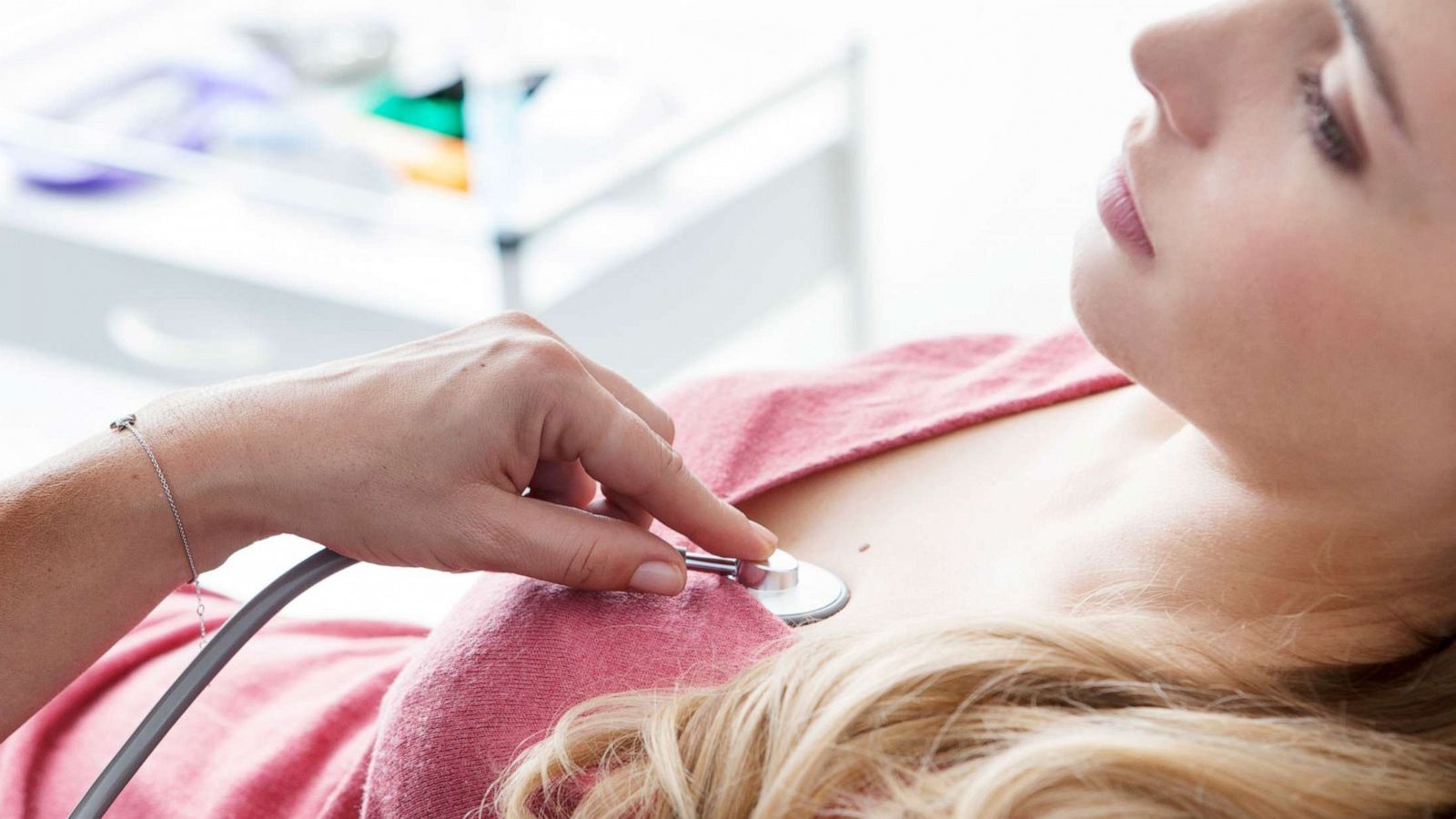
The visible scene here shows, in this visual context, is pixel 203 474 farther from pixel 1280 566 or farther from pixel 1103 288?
pixel 1280 566

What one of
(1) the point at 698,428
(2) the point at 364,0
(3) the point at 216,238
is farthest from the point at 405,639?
(2) the point at 364,0

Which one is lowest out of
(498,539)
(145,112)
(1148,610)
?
(1148,610)

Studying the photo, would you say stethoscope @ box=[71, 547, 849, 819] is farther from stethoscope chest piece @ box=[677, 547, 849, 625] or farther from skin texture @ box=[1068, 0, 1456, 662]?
skin texture @ box=[1068, 0, 1456, 662]

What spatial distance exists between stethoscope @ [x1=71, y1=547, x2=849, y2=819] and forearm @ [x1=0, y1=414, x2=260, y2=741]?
52 mm

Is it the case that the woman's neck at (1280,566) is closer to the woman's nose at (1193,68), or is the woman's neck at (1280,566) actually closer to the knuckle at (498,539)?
the woman's nose at (1193,68)

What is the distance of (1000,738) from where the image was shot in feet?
2.19

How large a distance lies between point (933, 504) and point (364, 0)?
1.41m

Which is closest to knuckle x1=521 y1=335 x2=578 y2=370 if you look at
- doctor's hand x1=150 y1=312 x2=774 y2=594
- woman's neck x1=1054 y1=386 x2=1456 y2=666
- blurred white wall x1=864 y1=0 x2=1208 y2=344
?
doctor's hand x1=150 y1=312 x2=774 y2=594

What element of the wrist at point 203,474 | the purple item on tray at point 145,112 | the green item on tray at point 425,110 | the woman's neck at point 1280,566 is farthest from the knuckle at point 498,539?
the purple item on tray at point 145,112

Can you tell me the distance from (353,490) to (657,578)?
17 centimetres

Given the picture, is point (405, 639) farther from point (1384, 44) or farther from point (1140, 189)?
point (1384, 44)

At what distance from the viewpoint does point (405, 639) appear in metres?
1.05

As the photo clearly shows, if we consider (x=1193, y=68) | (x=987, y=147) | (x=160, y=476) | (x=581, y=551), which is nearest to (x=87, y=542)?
(x=160, y=476)

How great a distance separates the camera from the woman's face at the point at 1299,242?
0.66 m
